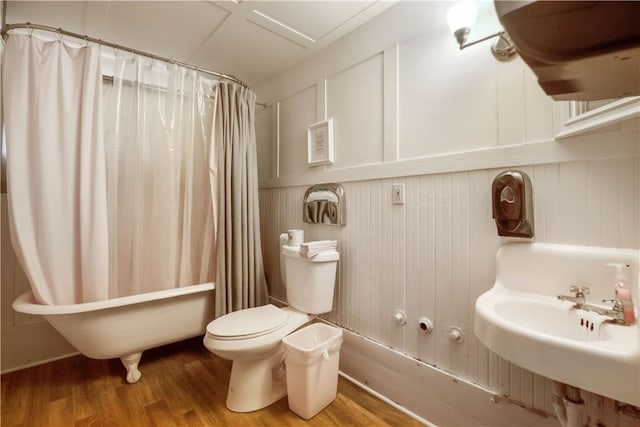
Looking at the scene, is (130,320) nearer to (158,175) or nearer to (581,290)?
(158,175)

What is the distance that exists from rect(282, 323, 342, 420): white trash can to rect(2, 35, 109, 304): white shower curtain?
3.77 feet

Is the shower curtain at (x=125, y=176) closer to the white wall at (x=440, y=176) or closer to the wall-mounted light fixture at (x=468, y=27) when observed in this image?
the white wall at (x=440, y=176)

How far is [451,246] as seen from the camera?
4.28 ft

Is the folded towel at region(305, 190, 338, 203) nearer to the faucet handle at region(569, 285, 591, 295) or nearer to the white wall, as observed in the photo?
the white wall

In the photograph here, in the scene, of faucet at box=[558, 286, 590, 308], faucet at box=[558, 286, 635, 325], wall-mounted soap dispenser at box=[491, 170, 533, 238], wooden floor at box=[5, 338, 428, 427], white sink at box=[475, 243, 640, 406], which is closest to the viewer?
white sink at box=[475, 243, 640, 406]

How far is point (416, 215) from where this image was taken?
1.43 metres

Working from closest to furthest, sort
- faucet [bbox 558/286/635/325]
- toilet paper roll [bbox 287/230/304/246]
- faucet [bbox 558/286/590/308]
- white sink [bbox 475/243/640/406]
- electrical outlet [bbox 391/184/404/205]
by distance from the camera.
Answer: white sink [bbox 475/243/640/406] → faucet [bbox 558/286/635/325] → faucet [bbox 558/286/590/308] → electrical outlet [bbox 391/184/404/205] → toilet paper roll [bbox 287/230/304/246]

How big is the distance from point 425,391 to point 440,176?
1070 mm

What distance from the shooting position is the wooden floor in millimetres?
1350

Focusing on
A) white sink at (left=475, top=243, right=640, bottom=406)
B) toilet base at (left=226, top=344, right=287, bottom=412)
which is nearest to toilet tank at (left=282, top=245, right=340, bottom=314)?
toilet base at (left=226, top=344, right=287, bottom=412)

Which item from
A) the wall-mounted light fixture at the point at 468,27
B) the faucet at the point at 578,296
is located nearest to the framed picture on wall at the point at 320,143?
the wall-mounted light fixture at the point at 468,27

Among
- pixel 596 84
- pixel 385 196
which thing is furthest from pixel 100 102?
pixel 596 84

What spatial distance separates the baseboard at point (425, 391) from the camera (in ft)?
3.67

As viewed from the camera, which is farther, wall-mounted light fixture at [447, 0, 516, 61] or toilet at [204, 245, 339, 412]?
toilet at [204, 245, 339, 412]
